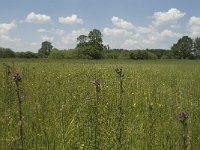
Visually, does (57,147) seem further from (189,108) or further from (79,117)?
(189,108)

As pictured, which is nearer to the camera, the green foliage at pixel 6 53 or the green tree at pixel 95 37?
the green foliage at pixel 6 53

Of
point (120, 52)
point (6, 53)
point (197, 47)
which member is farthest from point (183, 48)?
point (6, 53)

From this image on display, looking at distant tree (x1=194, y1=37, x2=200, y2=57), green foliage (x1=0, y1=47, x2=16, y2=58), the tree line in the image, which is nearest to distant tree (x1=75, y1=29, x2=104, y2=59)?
the tree line

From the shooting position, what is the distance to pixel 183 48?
299 feet

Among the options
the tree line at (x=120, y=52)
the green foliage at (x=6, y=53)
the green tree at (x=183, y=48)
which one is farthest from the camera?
the green tree at (x=183, y=48)

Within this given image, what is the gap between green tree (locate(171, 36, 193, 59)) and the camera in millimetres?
90500

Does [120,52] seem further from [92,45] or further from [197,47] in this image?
[197,47]

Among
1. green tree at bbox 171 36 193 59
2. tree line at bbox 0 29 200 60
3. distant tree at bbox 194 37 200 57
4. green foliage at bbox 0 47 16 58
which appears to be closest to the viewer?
green foliage at bbox 0 47 16 58

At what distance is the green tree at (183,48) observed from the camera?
297ft

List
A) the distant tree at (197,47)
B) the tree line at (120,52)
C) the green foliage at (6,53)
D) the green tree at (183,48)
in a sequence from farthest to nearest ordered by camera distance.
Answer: the distant tree at (197,47)
the green tree at (183,48)
the tree line at (120,52)
the green foliage at (6,53)

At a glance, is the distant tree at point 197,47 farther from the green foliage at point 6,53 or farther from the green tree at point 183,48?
the green foliage at point 6,53

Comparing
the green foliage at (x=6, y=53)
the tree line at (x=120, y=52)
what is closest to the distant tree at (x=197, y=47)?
the tree line at (x=120, y=52)

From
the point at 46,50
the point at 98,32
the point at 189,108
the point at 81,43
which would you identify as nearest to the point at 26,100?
the point at 189,108

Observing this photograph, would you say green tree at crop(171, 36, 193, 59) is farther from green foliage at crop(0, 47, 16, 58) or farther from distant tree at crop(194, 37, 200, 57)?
green foliage at crop(0, 47, 16, 58)
